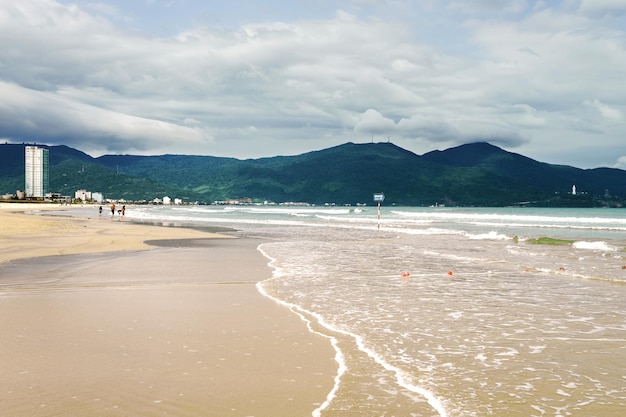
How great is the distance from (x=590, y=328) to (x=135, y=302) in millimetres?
9067

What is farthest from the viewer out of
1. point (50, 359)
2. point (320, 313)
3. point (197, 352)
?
point (320, 313)

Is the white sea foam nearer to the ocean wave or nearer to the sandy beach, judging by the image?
the ocean wave

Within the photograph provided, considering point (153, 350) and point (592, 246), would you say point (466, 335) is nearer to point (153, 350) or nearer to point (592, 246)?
point (153, 350)

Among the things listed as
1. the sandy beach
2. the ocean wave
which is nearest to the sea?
the sandy beach

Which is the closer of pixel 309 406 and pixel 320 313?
pixel 309 406

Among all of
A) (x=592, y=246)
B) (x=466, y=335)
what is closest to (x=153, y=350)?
(x=466, y=335)

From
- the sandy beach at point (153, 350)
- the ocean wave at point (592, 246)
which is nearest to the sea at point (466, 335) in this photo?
the sandy beach at point (153, 350)

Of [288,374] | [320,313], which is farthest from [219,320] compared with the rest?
[288,374]

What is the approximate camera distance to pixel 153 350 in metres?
7.45

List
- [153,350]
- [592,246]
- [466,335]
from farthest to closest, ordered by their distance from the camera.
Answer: [592,246]
[466,335]
[153,350]

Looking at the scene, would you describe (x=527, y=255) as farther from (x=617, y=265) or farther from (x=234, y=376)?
(x=234, y=376)

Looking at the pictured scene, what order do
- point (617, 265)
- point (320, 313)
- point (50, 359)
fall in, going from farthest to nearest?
1. point (617, 265)
2. point (320, 313)
3. point (50, 359)

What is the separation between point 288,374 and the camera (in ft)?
21.2

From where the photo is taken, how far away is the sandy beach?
5.48 m
